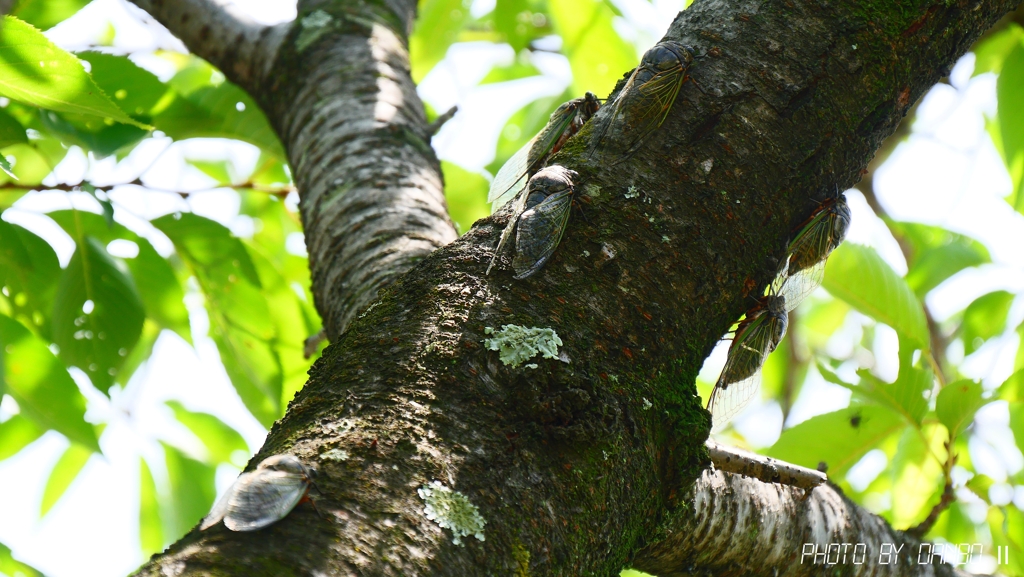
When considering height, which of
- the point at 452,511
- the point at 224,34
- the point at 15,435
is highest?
the point at 224,34

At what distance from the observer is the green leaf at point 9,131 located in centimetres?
171

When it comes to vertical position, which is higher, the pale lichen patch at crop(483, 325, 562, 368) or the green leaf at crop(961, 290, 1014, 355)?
the green leaf at crop(961, 290, 1014, 355)

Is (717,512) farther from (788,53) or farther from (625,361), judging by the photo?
(788,53)

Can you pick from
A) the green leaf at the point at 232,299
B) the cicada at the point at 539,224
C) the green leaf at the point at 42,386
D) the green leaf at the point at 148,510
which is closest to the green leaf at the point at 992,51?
the cicada at the point at 539,224

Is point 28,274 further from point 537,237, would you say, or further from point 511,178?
point 537,237

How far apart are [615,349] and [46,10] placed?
2.05 m

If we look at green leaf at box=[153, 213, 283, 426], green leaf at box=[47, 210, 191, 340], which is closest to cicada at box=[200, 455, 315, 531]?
green leaf at box=[153, 213, 283, 426]

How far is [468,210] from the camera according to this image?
264 centimetres

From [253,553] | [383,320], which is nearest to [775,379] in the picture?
[383,320]

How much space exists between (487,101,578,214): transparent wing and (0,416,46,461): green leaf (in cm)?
215

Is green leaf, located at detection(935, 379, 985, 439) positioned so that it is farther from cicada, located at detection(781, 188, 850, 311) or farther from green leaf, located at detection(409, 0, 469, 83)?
green leaf, located at detection(409, 0, 469, 83)

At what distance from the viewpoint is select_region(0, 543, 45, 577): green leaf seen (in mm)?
1720

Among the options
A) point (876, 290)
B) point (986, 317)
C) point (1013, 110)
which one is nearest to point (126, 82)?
point (876, 290)

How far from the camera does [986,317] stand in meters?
2.76
